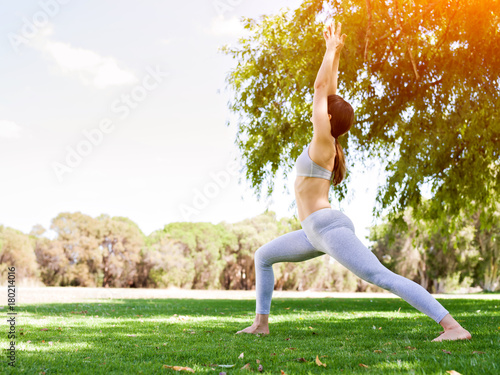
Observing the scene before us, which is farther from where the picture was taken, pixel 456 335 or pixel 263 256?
pixel 263 256

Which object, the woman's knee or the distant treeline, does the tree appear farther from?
the woman's knee

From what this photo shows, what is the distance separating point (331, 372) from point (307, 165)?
1.77 meters

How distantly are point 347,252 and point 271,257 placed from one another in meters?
0.99

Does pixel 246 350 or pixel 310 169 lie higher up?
pixel 310 169

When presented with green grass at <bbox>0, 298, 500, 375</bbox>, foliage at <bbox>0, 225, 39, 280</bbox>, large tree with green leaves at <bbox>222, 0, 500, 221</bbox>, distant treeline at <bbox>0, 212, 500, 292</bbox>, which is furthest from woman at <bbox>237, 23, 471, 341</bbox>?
foliage at <bbox>0, 225, 39, 280</bbox>

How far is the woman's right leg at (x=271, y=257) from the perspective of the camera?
4277mm

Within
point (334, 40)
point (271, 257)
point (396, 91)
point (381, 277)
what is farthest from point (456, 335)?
point (396, 91)

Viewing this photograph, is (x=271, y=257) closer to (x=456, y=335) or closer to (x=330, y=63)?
(x=456, y=335)

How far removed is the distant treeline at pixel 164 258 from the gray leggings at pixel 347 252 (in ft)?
127

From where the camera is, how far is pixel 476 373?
8.38 feet

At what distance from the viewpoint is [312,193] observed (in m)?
3.92

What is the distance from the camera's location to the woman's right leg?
4.28 m

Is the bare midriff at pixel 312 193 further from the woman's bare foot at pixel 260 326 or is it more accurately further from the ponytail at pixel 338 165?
the woman's bare foot at pixel 260 326

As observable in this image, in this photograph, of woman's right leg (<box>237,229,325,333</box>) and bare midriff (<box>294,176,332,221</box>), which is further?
woman's right leg (<box>237,229,325,333</box>)
